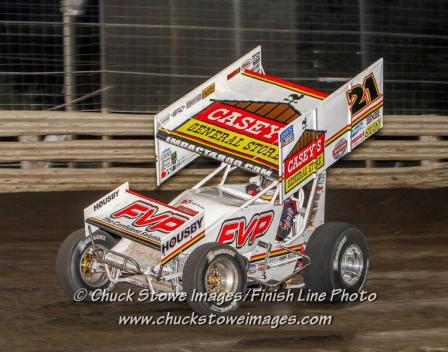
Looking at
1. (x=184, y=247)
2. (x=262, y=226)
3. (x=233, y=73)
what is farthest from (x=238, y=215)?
(x=233, y=73)

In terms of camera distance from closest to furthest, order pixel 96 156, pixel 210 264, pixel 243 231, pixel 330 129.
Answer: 1. pixel 210 264
2. pixel 243 231
3. pixel 330 129
4. pixel 96 156

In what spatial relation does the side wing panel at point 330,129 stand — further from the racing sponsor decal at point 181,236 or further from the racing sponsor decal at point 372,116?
the racing sponsor decal at point 181,236

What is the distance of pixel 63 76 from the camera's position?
12742 millimetres

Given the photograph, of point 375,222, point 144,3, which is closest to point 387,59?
point 375,222

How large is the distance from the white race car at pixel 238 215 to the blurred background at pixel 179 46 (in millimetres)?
4579

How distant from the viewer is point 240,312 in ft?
24.2

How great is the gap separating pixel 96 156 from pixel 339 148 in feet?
19.0

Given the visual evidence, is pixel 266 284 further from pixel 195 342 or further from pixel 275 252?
pixel 195 342

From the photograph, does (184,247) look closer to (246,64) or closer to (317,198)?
(317,198)

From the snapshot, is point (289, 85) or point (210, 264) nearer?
point (210, 264)

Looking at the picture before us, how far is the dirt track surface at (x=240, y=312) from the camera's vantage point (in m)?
6.36

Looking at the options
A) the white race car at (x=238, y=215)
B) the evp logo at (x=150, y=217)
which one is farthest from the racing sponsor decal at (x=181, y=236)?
the evp logo at (x=150, y=217)

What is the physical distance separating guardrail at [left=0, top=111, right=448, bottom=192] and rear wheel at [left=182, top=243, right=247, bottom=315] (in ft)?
20.5

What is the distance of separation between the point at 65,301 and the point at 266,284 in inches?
65.5
